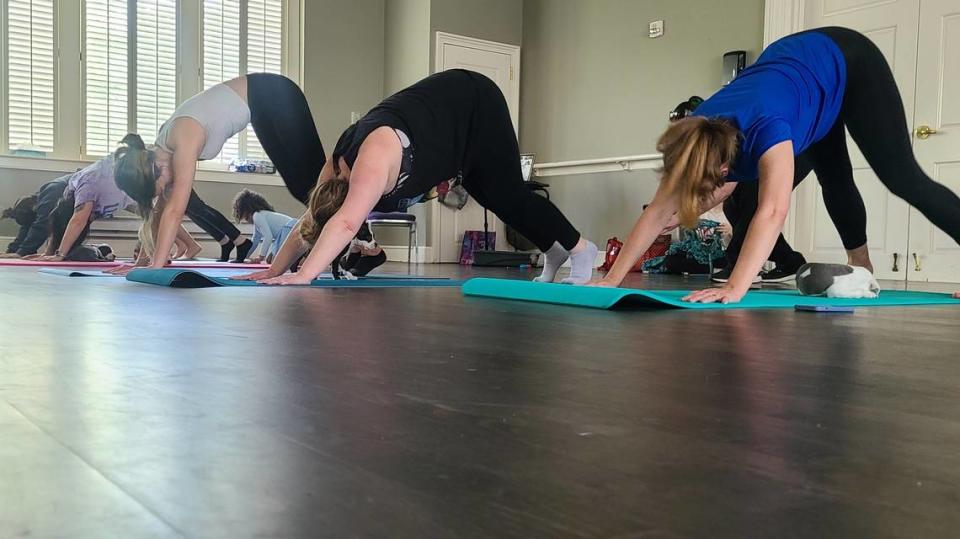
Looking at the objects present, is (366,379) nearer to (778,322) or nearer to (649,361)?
(649,361)

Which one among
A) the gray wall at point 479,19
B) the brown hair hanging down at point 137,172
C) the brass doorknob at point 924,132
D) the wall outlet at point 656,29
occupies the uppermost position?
the gray wall at point 479,19

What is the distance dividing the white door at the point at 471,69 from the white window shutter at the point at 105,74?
9.35ft

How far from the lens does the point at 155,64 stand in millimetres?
7129

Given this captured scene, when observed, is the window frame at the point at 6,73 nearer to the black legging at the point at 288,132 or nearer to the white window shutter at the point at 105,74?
the white window shutter at the point at 105,74

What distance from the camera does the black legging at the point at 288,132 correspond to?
126 inches

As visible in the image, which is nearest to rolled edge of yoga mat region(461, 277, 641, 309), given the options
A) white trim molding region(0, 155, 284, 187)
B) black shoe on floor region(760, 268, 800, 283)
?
black shoe on floor region(760, 268, 800, 283)

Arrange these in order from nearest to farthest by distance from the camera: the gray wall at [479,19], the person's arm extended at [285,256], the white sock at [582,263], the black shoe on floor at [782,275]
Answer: the person's arm extended at [285,256], the white sock at [582,263], the black shoe on floor at [782,275], the gray wall at [479,19]

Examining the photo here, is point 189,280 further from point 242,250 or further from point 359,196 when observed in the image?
point 242,250

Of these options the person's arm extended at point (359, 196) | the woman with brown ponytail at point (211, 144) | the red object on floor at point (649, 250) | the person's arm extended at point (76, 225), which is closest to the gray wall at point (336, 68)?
the person's arm extended at point (76, 225)

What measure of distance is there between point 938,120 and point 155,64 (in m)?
6.32

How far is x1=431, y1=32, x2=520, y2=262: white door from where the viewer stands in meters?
7.54

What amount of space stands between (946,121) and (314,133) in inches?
159

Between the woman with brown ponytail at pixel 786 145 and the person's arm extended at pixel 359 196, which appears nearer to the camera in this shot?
the woman with brown ponytail at pixel 786 145

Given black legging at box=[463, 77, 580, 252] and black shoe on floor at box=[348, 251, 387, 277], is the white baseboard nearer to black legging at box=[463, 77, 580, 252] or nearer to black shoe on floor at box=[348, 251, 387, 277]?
black shoe on floor at box=[348, 251, 387, 277]
